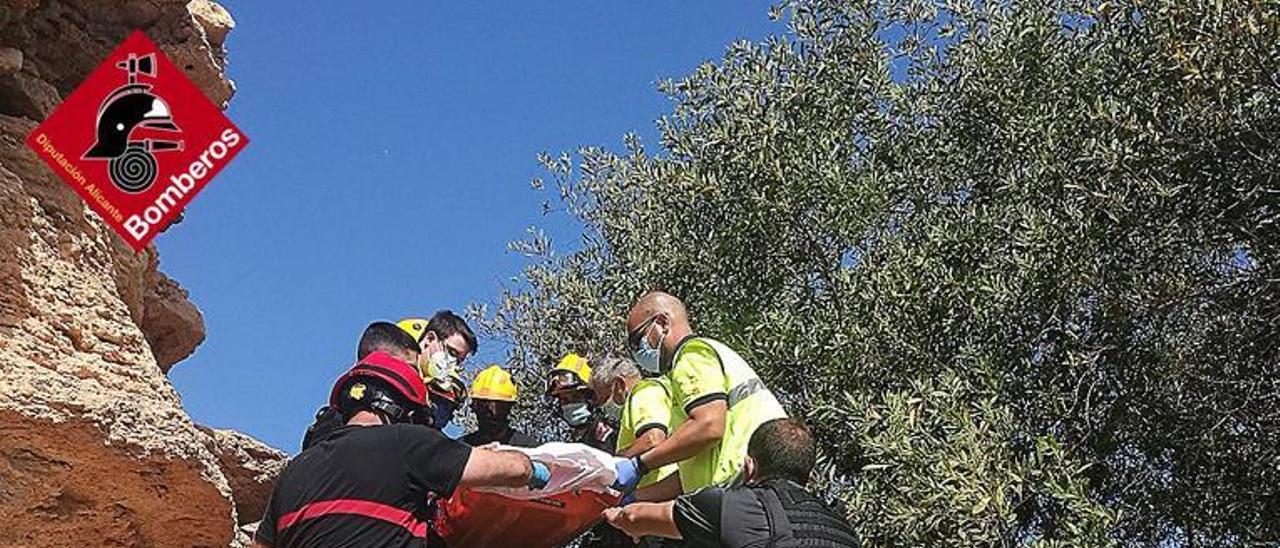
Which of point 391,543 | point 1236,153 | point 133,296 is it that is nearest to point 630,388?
point 133,296

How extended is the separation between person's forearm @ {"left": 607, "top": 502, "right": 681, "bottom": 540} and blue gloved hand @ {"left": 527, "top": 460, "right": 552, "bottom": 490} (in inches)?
20.3

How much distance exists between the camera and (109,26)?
6.78m

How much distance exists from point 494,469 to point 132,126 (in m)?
3.46

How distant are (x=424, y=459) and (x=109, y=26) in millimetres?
3793

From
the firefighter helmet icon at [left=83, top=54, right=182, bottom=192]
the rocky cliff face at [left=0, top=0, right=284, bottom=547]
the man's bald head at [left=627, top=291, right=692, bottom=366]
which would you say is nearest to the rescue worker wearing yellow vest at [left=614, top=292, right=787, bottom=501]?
the man's bald head at [left=627, top=291, right=692, bottom=366]

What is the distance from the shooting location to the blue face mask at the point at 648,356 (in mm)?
6586

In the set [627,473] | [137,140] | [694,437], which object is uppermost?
[694,437]

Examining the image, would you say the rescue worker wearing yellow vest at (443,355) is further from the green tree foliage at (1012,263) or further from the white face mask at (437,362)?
the green tree foliage at (1012,263)

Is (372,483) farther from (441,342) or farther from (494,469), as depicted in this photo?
(441,342)

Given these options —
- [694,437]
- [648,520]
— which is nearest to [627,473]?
[694,437]

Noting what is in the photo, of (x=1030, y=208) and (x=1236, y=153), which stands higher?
(x=1236, y=153)

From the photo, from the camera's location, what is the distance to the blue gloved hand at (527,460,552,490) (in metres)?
4.82

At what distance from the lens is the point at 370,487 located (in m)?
4.20

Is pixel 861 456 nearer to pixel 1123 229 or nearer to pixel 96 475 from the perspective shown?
pixel 1123 229
